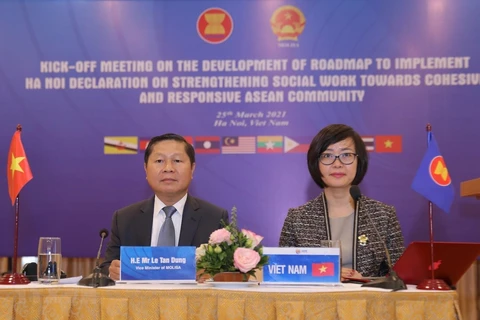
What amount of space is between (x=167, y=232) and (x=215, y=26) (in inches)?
67.7

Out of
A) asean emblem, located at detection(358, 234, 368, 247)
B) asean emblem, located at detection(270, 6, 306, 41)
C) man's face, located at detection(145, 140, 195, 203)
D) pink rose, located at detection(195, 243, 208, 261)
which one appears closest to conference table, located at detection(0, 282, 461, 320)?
pink rose, located at detection(195, 243, 208, 261)

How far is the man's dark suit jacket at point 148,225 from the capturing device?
3.62 m

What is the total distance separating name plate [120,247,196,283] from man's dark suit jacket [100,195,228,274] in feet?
2.88

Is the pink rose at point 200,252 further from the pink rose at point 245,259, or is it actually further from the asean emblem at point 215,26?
the asean emblem at point 215,26

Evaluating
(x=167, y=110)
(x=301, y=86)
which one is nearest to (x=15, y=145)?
(x=167, y=110)

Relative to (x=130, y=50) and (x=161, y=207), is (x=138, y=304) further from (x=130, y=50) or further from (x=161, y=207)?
(x=130, y=50)

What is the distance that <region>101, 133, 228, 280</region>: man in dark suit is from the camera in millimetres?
3623

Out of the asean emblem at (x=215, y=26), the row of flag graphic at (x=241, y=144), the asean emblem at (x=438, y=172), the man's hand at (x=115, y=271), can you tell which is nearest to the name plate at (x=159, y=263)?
the man's hand at (x=115, y=271)

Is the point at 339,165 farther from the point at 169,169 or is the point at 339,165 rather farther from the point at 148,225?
the point at 148,225

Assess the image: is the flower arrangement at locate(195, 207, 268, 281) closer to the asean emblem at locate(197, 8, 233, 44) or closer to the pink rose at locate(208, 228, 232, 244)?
the pink rose at locate(208, 228, 232, 244)

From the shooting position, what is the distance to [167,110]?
475 centimetres

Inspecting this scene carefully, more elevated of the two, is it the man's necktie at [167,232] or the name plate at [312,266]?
the man's necktie at [167,232]

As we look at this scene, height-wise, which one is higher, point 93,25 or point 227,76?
point 93,25

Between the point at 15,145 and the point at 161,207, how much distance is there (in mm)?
838
